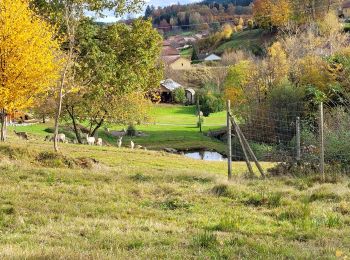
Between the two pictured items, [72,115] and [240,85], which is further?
[240,85]

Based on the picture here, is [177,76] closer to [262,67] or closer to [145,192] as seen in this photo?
[262,67]

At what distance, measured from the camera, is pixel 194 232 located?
7418mm

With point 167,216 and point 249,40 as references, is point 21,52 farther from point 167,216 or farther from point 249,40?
point 249,40

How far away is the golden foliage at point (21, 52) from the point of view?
20562 millimetres

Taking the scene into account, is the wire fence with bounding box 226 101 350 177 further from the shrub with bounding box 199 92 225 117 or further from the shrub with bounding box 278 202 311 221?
the shrub with bounding box 199 92 225 117

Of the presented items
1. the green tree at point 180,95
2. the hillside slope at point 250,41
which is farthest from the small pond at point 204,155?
the hillside slope at point 250,41

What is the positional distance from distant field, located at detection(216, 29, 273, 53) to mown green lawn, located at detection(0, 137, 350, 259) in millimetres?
98458

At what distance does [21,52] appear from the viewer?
67.9 ft

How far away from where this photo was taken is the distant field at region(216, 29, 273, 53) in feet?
369

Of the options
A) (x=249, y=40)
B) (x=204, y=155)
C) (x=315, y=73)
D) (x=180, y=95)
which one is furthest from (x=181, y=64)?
(x=315, y=73)

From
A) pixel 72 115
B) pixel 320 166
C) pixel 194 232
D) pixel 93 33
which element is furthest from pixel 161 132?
pixel 194 232

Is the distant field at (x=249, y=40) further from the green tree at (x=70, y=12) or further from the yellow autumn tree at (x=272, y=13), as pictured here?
the green tree at (x=70, y=12)

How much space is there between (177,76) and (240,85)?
172ft

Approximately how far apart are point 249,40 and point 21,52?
10440 cm
